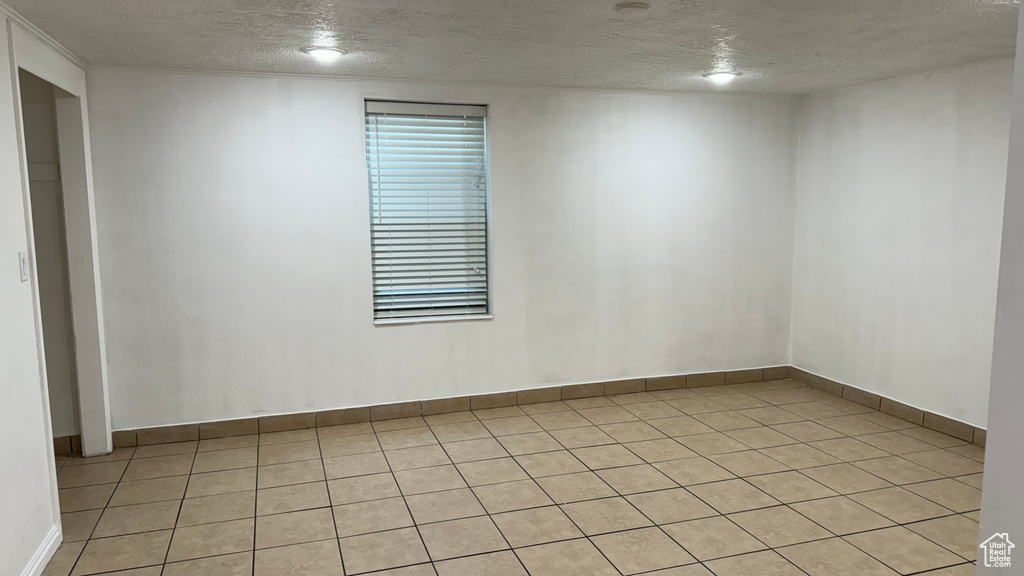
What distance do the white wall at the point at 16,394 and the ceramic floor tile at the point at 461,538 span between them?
1.61m

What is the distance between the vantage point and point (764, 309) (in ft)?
19.2

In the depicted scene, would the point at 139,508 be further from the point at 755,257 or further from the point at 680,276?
the point at 755,257

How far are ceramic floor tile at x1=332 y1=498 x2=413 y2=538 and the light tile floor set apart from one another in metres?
0.01

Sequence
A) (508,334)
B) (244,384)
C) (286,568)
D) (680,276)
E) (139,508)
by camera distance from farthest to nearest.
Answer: (680,276)
(508,334)
(244,384)
(139,508)
(286,568)

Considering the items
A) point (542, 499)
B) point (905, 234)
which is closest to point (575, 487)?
point (542, 499)

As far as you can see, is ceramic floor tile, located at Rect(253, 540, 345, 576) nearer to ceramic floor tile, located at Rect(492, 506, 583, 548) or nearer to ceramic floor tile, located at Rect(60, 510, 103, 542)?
ceramic floor tile, located at Rect(492, 506, 583, 548)

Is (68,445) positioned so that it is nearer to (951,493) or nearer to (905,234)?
(951,493)

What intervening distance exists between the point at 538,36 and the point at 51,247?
3147 mm

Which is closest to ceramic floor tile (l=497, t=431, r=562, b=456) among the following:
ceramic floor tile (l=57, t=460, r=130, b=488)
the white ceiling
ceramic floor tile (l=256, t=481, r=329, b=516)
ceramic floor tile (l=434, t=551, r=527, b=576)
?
ceramic floor tile (l=256, t=481, r=329, b=516)

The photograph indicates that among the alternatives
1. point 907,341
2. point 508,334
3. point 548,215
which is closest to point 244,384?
point 508,334

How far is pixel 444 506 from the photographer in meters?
3.52

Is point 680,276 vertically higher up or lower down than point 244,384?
higher up

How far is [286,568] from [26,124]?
10.1 feet

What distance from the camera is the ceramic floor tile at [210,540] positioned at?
3.05 m
